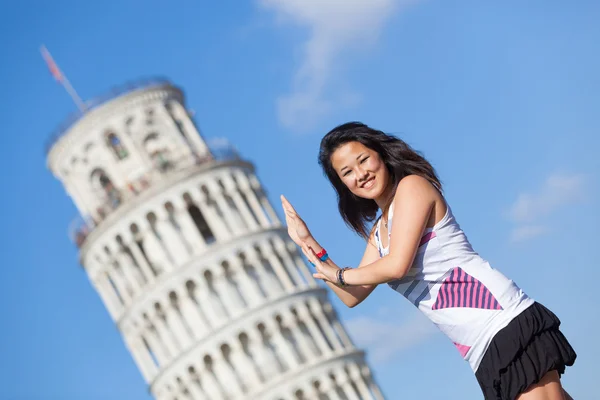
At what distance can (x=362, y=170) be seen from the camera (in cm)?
565

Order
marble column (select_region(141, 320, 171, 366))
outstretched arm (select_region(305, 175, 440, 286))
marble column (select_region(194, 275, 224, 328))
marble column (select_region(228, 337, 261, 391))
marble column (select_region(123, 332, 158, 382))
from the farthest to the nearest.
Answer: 1. marble column (select_region(123, 332, 158, 382))
2. marble column (select_region(141, 320, 171, 366))
3. marble column (select_region(194, 275, 224, 328))
4. marble column (select_region(228, 337, 261, 391))
5. outstretched arm (select_region(305, 175, 440, 286))

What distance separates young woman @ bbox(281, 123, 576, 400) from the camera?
5250 mm

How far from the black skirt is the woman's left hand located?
2.96 ft

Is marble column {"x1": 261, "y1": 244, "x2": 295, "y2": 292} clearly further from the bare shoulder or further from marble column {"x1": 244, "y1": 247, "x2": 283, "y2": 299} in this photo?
the bare shoulder

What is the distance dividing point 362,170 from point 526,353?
1.17 m

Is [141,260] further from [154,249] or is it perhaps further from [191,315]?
[191,315]

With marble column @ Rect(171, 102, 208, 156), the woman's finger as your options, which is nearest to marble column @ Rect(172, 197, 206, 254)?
marble column @ Rect(171, 102, 208, 156)

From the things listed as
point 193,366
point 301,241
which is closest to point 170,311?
point 193,366

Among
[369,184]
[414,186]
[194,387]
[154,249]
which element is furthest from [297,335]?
[414,186]

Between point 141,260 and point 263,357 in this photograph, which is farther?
point 141,260

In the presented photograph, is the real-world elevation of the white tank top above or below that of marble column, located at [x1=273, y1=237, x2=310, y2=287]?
below

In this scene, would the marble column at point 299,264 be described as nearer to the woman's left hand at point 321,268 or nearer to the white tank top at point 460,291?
the woman's left hand at point 321,268

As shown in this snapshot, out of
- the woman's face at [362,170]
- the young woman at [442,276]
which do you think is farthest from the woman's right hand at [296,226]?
the woman's face at [362,170]

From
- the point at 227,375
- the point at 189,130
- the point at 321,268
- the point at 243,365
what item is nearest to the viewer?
the point at 321,268
